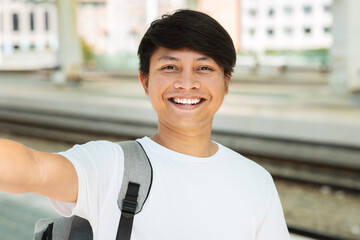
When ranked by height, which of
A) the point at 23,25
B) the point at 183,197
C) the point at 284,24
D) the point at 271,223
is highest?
the point at 284,24

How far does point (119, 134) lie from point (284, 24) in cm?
7706

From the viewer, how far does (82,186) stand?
121 cm

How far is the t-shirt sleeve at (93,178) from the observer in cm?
122

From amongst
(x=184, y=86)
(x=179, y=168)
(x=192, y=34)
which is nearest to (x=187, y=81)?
(x=184, y=86)

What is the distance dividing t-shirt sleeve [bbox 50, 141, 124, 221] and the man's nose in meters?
0.28

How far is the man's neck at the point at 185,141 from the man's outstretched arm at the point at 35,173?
351 millimetres

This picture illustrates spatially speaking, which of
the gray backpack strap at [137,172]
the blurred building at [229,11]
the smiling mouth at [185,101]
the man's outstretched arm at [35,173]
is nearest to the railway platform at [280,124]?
the smiling mouth at [185,101]

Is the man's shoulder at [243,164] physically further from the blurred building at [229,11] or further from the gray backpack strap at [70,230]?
the blurred building at [229,11]

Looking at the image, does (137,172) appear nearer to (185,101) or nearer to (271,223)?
(185,101)

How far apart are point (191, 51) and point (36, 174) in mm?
559

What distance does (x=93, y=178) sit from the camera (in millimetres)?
1228

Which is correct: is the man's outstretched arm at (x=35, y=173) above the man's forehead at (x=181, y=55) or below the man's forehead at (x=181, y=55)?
below

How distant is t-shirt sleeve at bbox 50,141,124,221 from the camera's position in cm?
122

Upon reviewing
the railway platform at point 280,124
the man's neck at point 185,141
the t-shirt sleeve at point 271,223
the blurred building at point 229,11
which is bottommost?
the railway platform at point 280,124
